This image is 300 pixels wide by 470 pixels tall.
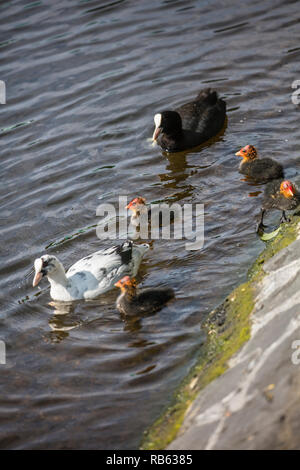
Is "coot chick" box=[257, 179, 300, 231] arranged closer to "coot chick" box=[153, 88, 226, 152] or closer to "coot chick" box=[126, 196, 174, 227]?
"coot chick" box=[126, 196, 174, 227]

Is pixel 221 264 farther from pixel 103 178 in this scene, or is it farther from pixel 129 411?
pixel 103 178

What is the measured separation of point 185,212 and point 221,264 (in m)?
1.45

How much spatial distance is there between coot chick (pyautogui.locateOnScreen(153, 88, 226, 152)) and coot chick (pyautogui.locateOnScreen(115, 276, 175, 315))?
368cm

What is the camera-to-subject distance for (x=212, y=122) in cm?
982

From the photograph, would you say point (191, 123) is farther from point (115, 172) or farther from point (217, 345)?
point (217, 345)

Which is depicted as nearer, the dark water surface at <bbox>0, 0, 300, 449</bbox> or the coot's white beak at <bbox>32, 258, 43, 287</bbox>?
the dark water surface at <bbox>0, 0, 300, 449</bbox>

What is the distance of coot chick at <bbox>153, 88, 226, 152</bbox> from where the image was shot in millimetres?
9562

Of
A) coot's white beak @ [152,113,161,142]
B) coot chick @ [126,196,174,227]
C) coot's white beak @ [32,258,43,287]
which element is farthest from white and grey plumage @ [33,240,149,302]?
coot's white beak @ [152,113,161,142]

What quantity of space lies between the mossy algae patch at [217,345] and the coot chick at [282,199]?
878mm

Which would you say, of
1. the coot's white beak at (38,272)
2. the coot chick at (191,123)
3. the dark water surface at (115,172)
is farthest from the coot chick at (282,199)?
the coot chick at (191,123)

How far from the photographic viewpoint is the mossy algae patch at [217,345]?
4441 millimetres

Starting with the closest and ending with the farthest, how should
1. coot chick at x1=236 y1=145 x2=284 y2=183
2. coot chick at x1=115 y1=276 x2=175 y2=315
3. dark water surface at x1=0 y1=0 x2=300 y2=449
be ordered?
dark water surface at x1=0 y1=0 x2=300 y2=449 → coot chick at x1=115 y1=276 x2=175 y2=315 → coot chick at x1=236 y1=145 x2=284 y2=183
